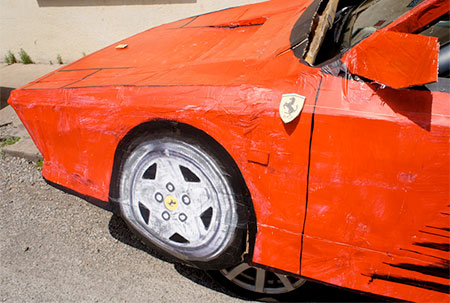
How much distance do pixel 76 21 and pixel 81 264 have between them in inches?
159

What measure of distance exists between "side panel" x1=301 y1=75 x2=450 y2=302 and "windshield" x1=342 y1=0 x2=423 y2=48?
1.74 feet

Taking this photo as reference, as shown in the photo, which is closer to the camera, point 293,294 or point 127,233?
point 293,294

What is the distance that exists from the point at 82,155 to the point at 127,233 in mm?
797

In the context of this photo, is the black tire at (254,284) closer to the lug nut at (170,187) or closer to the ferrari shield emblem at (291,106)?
the lug nut at (170,187)

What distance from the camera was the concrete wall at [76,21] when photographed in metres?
4.61

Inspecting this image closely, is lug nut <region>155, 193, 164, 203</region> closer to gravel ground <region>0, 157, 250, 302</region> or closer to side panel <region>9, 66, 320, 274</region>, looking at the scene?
side panel <region>9, 66, 320, 274</region>

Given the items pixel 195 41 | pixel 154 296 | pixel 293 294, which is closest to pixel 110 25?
pixel 195 41

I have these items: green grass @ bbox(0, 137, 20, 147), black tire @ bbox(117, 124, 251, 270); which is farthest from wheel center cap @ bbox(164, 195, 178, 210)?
green grass @ bbox(0, 137, 20, 147)

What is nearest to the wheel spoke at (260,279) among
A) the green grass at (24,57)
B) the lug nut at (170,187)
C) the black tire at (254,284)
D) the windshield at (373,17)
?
the black tire at (254,284)

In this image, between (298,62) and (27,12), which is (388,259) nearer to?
(298,62)

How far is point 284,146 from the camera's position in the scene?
138cm

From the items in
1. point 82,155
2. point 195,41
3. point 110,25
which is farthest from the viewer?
point 110,25

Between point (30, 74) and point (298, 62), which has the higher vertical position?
point (298, 62)

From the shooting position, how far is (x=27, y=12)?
5391 millimetres
